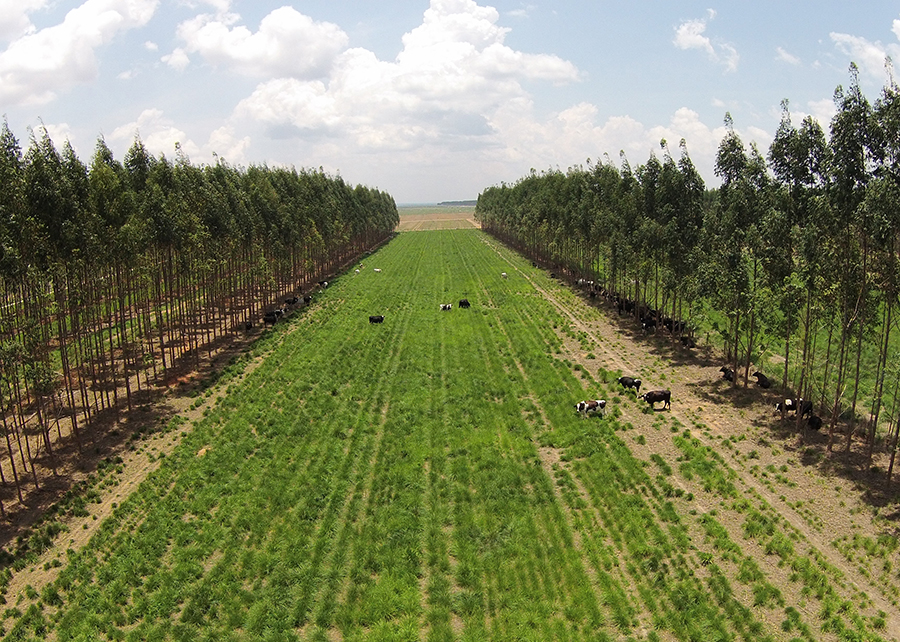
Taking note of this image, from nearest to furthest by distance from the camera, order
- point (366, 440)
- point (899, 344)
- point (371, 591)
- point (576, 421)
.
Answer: point (371, 591) → point (366, 440) → point (576, 421) → point (899, 344)

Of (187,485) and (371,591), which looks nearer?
(371,591)

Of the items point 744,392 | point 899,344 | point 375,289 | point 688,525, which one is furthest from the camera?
point 375,289

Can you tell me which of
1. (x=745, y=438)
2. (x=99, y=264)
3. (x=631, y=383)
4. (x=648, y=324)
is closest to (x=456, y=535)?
(x=745, y=438)

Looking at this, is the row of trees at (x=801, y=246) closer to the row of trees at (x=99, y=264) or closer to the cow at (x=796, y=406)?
the cow at (x=796, y=406)

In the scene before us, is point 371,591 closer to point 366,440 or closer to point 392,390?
point 366,440

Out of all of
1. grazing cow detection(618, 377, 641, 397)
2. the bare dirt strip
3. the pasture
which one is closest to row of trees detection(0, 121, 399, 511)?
→ the pasture

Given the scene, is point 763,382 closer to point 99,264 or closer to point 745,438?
point 745,438

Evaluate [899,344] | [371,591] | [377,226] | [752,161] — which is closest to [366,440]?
[371,591]

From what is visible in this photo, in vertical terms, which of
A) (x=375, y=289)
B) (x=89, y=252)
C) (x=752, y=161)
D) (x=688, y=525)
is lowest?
(x=688, y=525)
